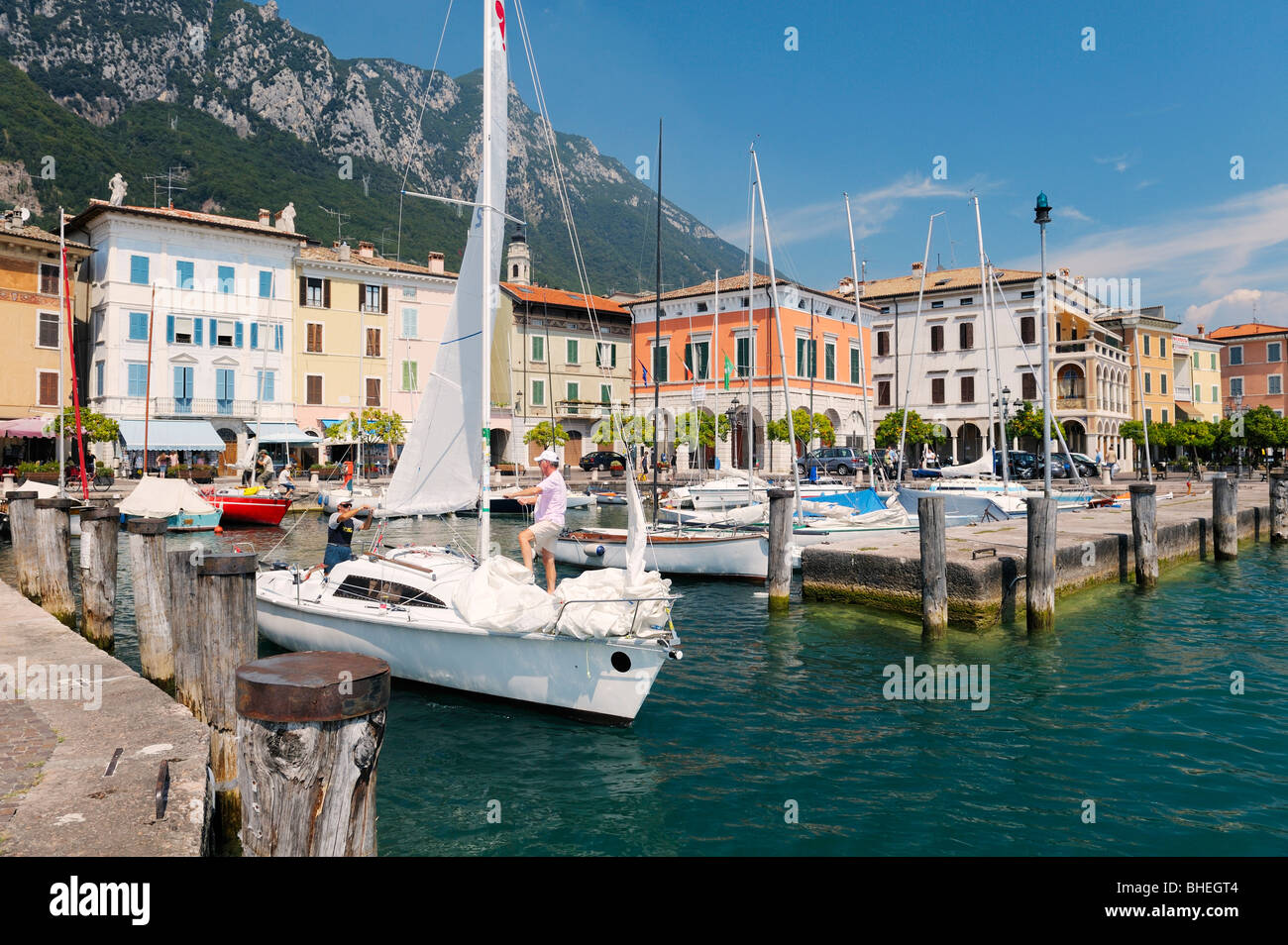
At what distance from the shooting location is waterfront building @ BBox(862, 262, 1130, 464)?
53.7m

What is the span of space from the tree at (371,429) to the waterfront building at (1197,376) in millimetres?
59098

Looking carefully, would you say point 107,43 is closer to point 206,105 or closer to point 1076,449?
point 206,105

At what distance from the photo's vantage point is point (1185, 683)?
1057cm

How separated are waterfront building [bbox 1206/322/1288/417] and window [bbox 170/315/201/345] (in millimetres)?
79634

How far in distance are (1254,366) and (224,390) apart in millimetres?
82798

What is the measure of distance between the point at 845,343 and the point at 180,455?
4044 cm

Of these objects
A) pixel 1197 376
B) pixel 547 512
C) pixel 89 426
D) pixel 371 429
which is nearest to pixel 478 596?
pixel 547 512

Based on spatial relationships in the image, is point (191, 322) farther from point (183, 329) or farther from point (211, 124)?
point (211, 124)

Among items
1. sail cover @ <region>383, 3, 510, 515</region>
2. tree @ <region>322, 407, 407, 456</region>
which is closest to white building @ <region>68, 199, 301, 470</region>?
tree @ <region>322, 407, 407, 456</region>

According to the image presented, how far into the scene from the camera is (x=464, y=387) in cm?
1065

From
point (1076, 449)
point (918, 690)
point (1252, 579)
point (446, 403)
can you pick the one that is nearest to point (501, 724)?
point (446, 403)

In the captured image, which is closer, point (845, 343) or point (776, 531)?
point (776, 531)

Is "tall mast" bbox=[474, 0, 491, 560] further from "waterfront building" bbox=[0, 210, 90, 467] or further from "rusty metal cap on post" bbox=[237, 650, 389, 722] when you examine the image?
"waterfront building" bbox=[0, 210, 90, 467]
